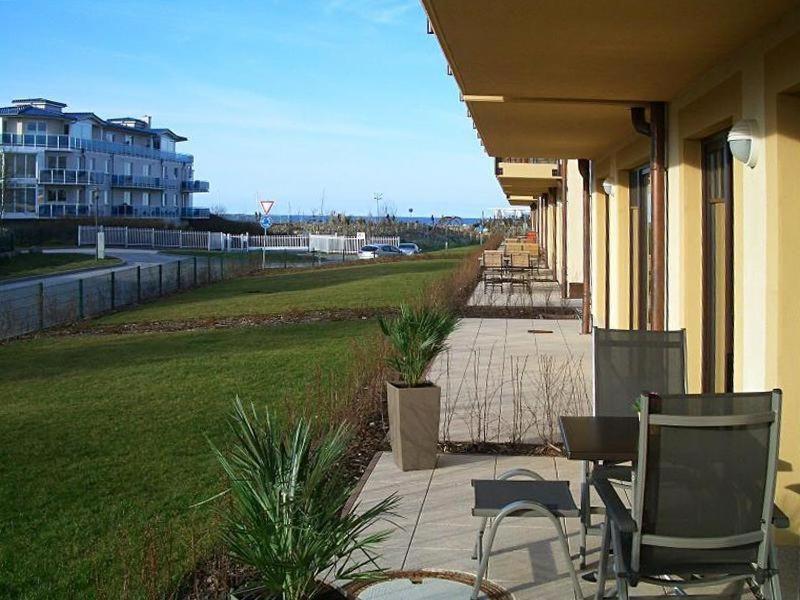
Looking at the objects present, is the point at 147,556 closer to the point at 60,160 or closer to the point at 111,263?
the point at 111,263

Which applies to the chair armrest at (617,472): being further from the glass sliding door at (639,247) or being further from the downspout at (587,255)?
the downspout at (587,255)

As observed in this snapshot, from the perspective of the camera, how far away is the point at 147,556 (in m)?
4.57

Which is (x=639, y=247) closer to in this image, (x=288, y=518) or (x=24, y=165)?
(x=288, y=518)

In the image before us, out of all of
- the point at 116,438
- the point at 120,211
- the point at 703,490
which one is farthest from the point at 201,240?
the point at 703,490

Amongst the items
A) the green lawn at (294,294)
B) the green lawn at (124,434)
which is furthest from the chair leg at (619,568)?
the green lawn at (294,294)

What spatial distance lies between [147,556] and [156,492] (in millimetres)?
2179

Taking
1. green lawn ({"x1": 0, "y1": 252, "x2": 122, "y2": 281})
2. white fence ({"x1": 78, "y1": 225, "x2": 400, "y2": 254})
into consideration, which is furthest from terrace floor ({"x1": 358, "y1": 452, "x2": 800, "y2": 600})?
white fence ({"x1": 78, "y1": 225, "x2": 400, "y2": 254})

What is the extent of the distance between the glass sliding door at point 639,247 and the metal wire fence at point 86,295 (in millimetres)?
10843

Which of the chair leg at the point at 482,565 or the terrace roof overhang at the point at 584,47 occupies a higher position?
the terrace roof overhang at the point at 584,47

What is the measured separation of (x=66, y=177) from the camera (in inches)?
2766

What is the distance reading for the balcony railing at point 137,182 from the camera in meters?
75.1

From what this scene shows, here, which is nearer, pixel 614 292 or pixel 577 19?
pixel 577 19

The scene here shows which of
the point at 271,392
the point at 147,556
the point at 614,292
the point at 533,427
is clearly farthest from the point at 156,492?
the point at 614,292

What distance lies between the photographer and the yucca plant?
3.64 metres
